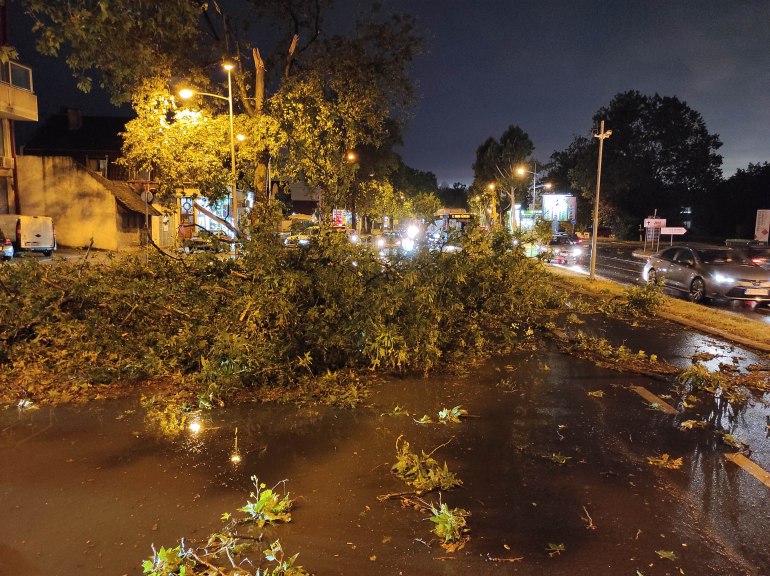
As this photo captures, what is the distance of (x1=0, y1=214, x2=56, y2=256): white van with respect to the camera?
1014 inches

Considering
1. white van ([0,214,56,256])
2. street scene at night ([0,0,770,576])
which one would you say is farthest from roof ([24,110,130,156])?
street scene at night ([0,0,770,576])

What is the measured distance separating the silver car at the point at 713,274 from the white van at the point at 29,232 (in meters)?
25.8

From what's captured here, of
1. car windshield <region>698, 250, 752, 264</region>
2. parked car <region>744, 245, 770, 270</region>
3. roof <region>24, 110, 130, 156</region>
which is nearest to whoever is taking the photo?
car windshield <region>698, 250, 752, 264</region>

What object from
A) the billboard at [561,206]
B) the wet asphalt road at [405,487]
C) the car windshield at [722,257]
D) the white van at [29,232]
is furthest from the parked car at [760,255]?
the billboard at [561,206]

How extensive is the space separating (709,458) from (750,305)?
1218 cm

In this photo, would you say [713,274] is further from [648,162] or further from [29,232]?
[648,162]

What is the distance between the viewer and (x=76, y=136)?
40.3 m

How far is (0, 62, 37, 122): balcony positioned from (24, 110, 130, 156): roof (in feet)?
28.6

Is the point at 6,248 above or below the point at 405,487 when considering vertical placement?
above

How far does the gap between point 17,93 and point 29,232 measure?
316 inches

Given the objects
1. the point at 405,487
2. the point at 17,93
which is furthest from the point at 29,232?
the point at 405,487

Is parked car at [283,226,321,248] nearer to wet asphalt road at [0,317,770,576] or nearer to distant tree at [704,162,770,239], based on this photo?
wet asphalt road at [0,317,770,576]

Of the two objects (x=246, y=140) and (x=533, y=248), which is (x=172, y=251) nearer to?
(x=533, y=248)

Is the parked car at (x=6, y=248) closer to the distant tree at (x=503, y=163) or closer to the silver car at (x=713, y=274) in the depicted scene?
the silver car at (x=713, y=274)
